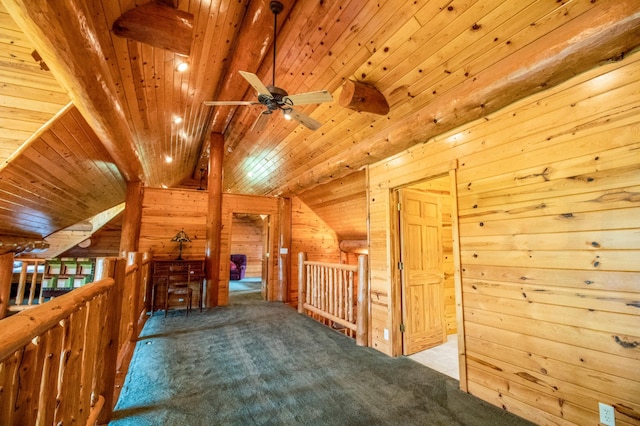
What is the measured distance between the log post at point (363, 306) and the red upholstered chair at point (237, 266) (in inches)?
272

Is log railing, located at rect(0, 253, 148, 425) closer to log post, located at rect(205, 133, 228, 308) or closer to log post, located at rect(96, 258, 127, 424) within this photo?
log post, located at rect(96, 258, 127, 424)

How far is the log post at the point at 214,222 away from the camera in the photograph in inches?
218

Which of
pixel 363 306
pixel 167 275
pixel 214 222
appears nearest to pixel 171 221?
pixel 214 222

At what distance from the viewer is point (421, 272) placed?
3576mm

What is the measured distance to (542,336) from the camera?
1.95 metres

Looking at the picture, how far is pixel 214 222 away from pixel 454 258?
4620 millimetres

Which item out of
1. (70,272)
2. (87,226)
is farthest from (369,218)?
(87,226)

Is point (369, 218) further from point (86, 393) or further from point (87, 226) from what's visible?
point (87, 226)

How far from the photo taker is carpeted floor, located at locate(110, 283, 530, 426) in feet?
6.72

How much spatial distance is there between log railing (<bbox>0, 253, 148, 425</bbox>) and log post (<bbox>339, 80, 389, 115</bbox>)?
92.2 inches

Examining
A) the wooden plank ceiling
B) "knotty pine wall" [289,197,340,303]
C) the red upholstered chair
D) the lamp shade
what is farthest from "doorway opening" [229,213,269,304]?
the wooden plank ceiling

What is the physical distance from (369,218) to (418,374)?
72.6 inches

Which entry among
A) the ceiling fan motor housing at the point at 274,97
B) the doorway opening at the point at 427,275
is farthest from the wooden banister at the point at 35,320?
the doorway opening at the point at 427,275

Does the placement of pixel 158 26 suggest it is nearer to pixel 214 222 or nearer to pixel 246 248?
pixel 214 222
